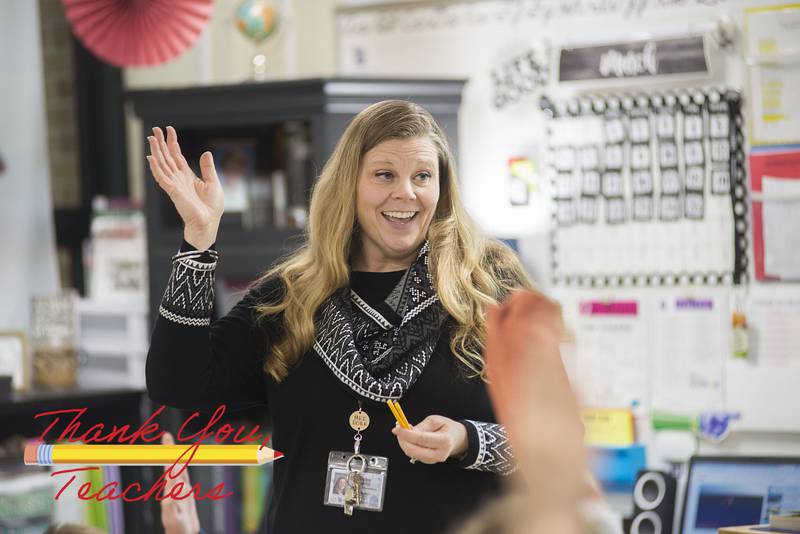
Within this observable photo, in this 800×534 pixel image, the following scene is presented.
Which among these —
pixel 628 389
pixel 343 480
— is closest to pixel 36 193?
pixel 628 389

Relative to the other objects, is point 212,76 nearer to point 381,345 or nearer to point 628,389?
point 628,389

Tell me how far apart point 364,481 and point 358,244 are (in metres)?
0.47

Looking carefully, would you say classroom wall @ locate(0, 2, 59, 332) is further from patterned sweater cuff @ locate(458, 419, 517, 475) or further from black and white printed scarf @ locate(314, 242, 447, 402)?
patterned sweater cuff @ locate(458, 419, 517, 475)

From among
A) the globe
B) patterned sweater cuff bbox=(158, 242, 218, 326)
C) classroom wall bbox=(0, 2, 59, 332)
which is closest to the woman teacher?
patterned sweater cuff bbox=(158, 242, 218, 326)

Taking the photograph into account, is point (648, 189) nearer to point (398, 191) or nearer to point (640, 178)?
point (640, 178)

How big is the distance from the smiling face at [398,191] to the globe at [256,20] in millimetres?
1894

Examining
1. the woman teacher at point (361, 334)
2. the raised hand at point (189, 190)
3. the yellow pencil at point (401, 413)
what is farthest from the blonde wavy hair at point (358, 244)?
the raised hand at point (189, 190)

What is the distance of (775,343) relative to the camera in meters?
3.09

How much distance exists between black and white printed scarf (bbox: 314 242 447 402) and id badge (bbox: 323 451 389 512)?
0.11 metres

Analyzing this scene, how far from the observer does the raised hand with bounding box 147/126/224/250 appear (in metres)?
1.65

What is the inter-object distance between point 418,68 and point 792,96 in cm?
123

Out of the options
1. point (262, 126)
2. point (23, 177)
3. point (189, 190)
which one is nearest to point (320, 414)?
point (189, 190)

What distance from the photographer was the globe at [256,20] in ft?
11.8

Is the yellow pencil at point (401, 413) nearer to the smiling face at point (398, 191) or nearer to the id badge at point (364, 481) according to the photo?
the id badge at point (364, 481)
